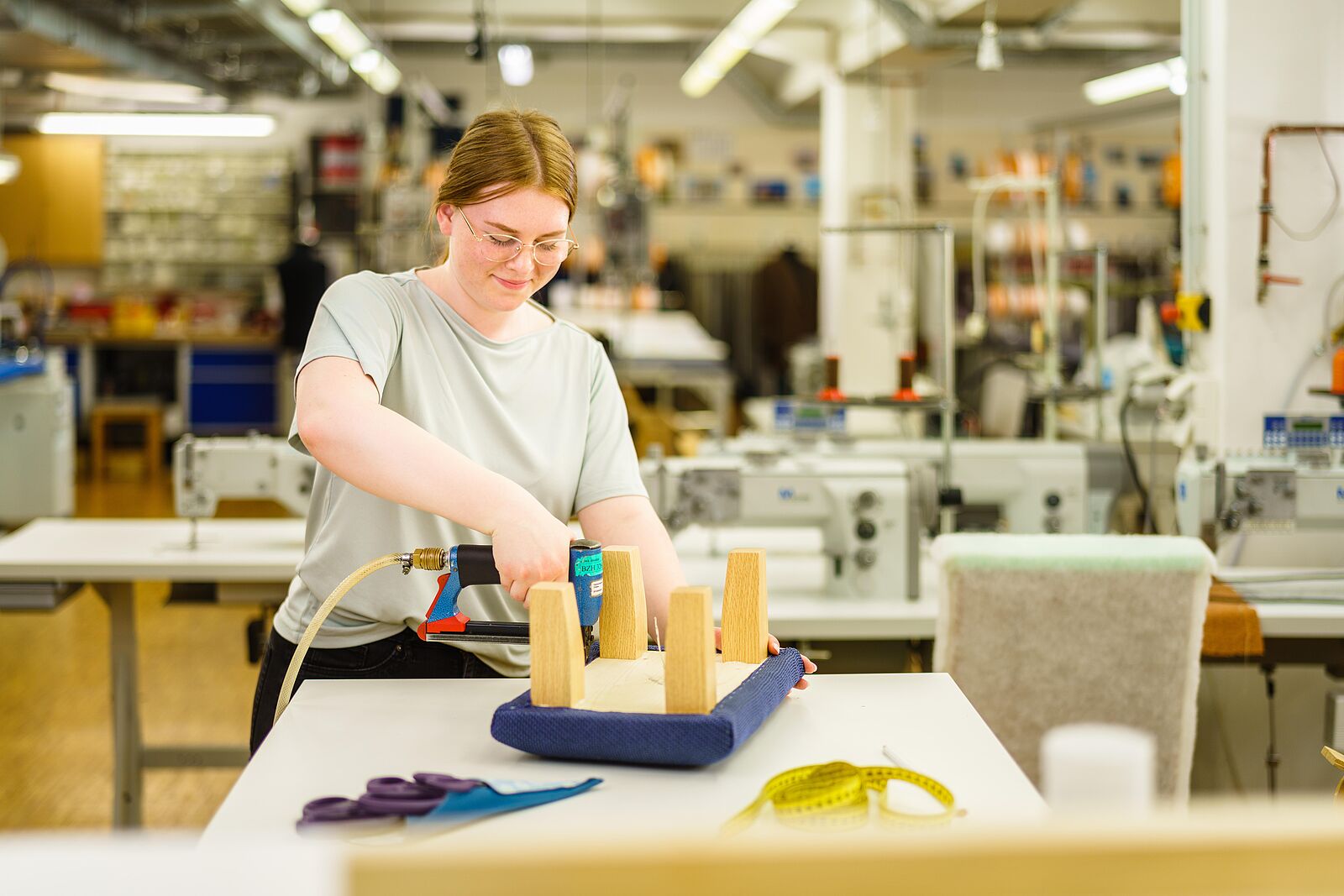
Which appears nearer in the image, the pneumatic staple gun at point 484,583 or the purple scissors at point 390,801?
the purple scissors at point 390,801

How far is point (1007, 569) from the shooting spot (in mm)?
2148

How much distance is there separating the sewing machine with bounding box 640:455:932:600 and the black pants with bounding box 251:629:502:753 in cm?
116

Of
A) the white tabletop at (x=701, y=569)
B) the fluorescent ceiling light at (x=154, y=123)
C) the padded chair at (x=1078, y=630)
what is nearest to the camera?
the padded chair at (x=1078, y=630)

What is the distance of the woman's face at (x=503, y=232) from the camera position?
173 centimetres

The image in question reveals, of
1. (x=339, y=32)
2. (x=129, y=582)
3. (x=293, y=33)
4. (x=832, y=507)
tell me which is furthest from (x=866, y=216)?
(x=129, y=582)

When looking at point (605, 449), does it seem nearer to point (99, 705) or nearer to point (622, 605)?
point (622, 605)

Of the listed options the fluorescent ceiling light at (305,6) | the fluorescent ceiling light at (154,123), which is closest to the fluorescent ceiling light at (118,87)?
the fluorescent ceiling light at (154,123)

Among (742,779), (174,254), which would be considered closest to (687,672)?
(742,779)

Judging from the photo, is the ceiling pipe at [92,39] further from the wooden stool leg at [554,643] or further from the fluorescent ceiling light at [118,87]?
the wooden stool leg at [554,643]

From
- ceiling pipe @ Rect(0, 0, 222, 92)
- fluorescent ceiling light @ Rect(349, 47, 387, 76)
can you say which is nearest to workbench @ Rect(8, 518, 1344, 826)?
fluorescent ceiling light @ Rect(349, 47, 387, 76)

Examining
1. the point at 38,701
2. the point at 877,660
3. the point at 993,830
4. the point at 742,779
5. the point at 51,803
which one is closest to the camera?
the point at 993,830

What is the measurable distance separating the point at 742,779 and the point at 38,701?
4.06 metres

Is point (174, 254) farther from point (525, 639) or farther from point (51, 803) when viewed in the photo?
point (525, 639)

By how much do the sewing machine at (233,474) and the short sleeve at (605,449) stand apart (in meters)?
1.65
